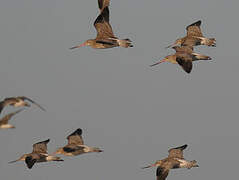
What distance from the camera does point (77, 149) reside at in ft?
82.7

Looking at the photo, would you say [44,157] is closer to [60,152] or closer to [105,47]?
[60,152]

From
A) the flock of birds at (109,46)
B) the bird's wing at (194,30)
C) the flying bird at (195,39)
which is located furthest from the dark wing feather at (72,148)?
the bird's wing at (194,30)

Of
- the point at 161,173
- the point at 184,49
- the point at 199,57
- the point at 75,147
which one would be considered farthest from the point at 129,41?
the point at 161,173

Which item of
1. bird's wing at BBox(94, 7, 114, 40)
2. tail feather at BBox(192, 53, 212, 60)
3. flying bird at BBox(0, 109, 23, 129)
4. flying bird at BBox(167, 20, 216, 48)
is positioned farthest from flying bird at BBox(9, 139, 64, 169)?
flying bird at BBox(167, 20, 216, 48)

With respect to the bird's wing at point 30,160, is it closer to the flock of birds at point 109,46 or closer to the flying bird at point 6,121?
the flock of birds at point 109,46

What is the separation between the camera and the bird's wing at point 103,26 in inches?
1021

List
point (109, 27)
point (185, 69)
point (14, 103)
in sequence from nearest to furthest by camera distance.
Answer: point (14, 103) < point (185, 69) < point (109, 27)

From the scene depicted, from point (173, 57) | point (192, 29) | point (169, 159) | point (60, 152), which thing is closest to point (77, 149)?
point (60, 152)

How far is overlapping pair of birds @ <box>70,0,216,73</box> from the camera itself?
2466cm

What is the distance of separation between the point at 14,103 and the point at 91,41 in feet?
22.1

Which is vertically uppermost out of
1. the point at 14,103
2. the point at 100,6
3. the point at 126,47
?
the point at 100,6

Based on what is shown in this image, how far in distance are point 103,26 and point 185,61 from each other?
4144 mm

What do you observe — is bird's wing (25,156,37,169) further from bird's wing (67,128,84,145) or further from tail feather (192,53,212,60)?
tail feather (192,53,212,60)

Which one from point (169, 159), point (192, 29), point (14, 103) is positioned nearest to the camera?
point (14, 103)
